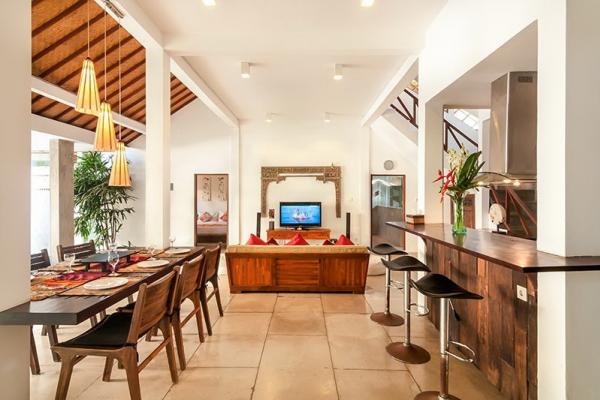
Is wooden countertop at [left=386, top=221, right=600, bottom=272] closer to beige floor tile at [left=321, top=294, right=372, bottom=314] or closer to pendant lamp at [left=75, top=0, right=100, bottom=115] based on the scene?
beige floor tile at [left=321, top=294, right=372, bottom=314]

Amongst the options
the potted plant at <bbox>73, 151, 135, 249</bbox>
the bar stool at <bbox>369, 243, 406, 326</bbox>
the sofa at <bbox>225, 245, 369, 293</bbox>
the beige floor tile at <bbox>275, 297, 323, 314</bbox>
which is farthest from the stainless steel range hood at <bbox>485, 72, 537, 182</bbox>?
the potted plant at <bbox>73, 151, 135, 249</bbox>

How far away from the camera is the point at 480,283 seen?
8.13 feet

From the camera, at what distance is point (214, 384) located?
230 cm

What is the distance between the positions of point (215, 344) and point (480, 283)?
237 centimetres

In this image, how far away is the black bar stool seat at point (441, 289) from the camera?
1.88 metres

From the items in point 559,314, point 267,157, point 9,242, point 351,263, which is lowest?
point 351,263

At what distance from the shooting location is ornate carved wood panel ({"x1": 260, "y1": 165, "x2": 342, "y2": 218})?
7727 mm

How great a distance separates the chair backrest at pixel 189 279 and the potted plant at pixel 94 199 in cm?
497

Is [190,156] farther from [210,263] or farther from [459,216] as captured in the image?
[459,216]

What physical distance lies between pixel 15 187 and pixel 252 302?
293 centimetres

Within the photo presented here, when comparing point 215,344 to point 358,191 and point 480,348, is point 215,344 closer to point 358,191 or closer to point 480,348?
point 480,348

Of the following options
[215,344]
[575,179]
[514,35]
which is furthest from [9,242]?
[514,35]

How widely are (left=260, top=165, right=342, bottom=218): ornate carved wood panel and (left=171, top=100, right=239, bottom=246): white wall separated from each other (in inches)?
39.7

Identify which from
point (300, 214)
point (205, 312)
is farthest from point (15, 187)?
point (300, 214)
